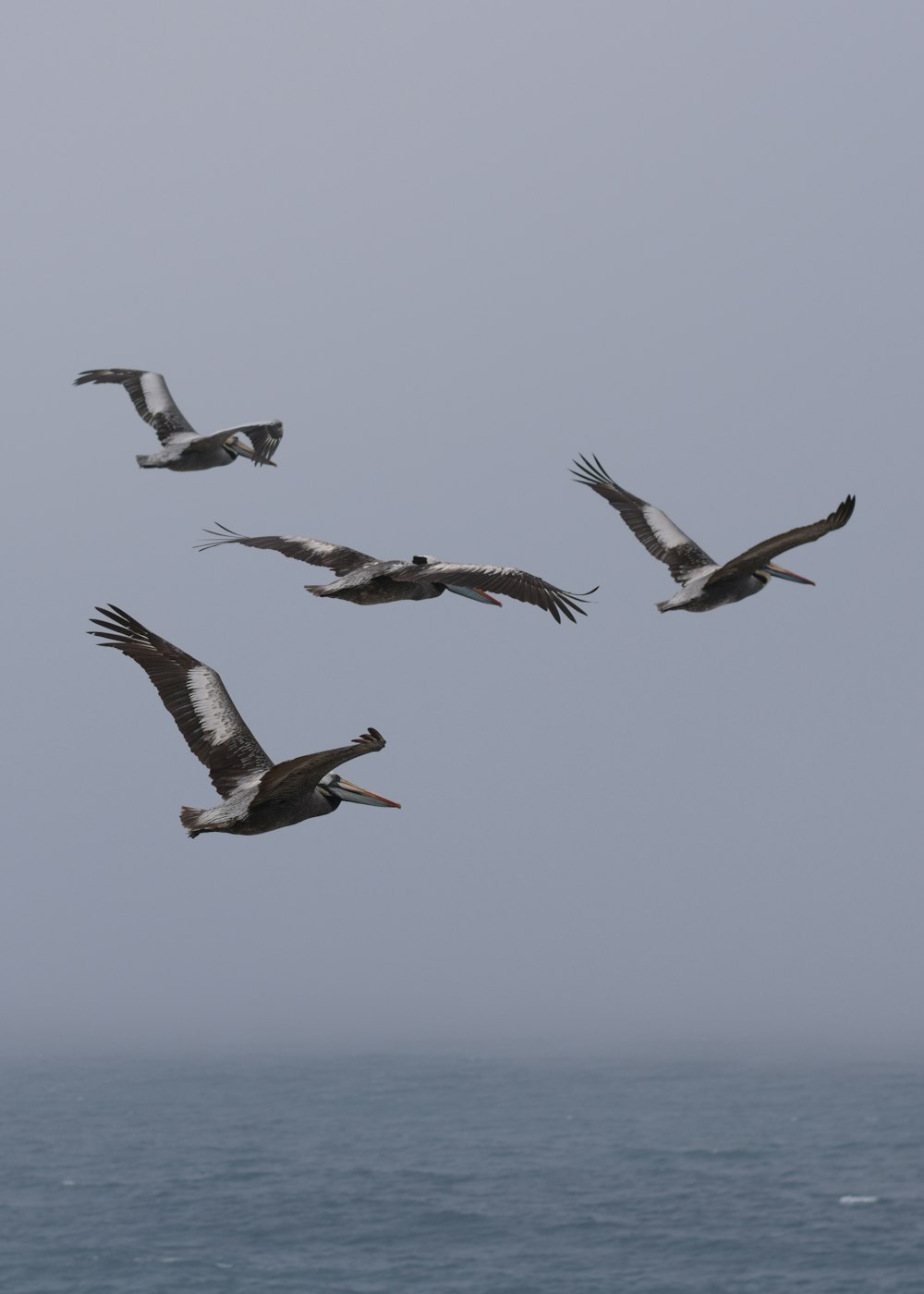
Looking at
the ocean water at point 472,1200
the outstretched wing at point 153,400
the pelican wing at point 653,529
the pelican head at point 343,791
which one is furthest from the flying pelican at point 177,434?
the ocean water at point 472,1200

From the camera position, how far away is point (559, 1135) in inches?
6663

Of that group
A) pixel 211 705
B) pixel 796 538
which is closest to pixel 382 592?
pixel 211 705

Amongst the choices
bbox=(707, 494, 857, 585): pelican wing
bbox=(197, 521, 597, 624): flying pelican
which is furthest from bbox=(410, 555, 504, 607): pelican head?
bbox=(707, 494, 857, 585): pelican wing

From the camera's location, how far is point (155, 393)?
2953cm

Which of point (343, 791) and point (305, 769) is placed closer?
point (305, 769)

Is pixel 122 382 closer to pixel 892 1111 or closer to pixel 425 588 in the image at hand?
pixel 425 588

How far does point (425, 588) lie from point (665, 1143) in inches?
5972

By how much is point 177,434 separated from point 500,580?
36.0 ft

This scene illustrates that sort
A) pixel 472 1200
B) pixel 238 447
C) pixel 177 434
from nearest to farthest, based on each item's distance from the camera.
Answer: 1. pixel 238 447
2. pixel 177 434
3. pixel 472 1200

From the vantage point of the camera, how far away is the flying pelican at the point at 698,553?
17.6 meters

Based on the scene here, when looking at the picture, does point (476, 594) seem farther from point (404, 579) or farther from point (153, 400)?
point (153, 400)

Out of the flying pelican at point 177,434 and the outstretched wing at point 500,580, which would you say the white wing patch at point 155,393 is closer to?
the flying pelican at point 177,434

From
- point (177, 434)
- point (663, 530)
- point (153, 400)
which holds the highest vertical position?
point (153, 400)

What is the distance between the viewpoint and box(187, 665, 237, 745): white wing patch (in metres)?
16.0
